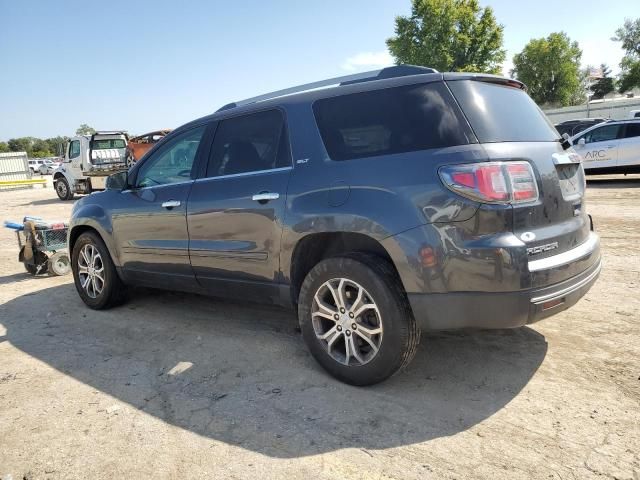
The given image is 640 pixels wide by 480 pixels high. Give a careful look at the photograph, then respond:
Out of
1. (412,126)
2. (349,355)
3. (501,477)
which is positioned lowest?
(501,477)

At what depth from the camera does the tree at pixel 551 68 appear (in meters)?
69.1

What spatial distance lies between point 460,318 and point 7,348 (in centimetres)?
379

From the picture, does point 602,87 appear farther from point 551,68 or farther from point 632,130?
point 632,130

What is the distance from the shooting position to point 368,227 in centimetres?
299

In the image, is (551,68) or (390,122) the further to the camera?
(551,68)

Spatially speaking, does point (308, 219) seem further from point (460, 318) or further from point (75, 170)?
point (75, 170)

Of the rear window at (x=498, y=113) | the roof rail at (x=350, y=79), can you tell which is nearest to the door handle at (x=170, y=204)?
the roof rail at (x=350, y=79)

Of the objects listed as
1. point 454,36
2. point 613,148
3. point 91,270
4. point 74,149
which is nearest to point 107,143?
point 74,149

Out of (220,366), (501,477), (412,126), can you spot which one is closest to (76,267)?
(220,366)

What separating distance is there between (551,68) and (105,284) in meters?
77.5

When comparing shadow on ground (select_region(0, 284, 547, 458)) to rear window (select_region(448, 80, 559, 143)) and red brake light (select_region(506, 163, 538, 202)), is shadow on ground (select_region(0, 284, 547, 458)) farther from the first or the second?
rear window (select_region(448, 80, 559, 143))

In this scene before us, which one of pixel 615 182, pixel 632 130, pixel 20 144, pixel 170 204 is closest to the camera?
pixel 170 204

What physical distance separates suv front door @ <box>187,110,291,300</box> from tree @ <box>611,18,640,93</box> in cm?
7403

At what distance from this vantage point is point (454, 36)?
51.4 metres
